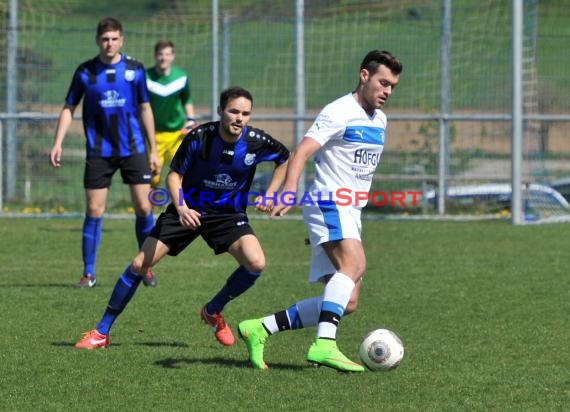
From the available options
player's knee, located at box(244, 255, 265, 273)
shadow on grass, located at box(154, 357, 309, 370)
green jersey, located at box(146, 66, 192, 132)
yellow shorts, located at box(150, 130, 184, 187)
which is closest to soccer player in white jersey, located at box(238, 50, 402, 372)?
shadow on grass, located at box(154, 357, 309, 370)

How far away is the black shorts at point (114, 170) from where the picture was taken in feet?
32.8

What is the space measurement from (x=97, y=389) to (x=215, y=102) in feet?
31.2

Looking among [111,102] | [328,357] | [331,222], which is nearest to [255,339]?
[328,357]

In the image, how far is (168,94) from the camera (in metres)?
13.0

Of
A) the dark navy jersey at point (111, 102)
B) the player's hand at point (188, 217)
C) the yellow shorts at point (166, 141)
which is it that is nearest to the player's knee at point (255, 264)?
the player's hand at point (188, 217)

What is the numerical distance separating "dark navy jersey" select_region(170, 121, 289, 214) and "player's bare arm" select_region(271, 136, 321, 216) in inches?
27.2

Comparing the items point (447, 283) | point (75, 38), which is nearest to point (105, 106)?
point (447, 283)

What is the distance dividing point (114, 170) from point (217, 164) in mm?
3084

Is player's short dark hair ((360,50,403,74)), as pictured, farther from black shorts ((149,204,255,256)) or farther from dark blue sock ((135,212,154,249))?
dark blue sock ((135,212,154,249))

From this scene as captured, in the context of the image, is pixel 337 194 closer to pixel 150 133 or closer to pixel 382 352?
pixel 382 352

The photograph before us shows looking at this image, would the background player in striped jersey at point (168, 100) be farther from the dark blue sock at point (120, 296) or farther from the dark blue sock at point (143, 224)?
the dark blue sock at point (120, 296)

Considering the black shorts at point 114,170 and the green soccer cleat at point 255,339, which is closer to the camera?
the green soccer cleat at point 255,339

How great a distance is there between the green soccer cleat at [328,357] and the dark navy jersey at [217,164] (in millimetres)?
1172

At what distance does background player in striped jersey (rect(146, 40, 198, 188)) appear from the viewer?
42.3 ft
